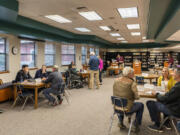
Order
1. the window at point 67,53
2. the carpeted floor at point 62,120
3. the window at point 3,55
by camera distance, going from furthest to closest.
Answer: the window at point 67,53 → the window at point 3,55 → the carpeted floor at point 62,120

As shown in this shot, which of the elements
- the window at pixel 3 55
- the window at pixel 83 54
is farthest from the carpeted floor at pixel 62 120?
the window at pixel 83 54

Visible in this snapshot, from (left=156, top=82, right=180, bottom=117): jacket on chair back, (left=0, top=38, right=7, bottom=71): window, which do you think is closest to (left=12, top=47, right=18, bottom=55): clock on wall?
(left=0, top=38, right=7, bottom=71): window

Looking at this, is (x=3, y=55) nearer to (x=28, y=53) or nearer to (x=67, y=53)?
(x=28, y=53)

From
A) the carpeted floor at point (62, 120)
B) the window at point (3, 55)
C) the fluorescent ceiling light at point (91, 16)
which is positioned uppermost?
the fluorescent ceiling light at point (91, 16)

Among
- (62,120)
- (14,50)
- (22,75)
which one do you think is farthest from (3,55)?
(62,120)

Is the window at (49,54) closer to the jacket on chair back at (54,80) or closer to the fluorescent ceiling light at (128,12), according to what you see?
the jacket on chair back at (54,80)

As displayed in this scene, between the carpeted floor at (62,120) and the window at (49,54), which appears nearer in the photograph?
the carpeted floor at (62,120)

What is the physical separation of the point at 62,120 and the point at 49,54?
20.4 ft

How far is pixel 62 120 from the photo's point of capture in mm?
3814

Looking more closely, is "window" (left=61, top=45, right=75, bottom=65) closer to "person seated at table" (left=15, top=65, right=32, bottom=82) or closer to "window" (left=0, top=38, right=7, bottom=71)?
"window" (left=0, top=38, right=7, bottom=71)

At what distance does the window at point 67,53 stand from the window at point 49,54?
3.07 ft

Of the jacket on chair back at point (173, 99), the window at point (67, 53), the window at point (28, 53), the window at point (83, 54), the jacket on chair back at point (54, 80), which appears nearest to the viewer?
the jacket on chair back at point (173, 99)

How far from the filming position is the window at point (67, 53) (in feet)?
34.9

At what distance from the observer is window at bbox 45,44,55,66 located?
361 inches
